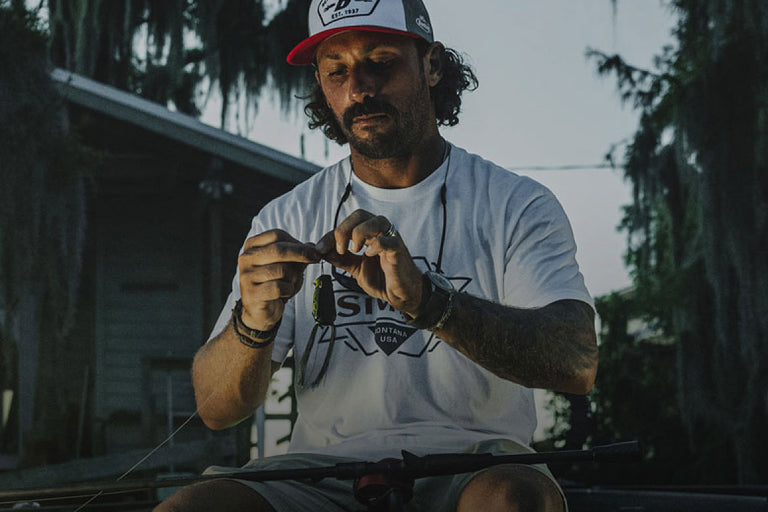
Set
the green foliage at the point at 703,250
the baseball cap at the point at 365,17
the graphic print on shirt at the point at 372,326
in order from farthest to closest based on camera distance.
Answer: the green foliage at the point at 703,250 < the baseball cap at the point at 365,17 < the graphic print on shirt at the point at 372,326

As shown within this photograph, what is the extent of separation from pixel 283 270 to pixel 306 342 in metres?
0.46

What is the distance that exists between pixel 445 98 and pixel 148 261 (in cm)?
752

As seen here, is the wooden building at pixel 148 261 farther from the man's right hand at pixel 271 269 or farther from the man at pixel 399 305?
the man's right hand at pixel 271 269

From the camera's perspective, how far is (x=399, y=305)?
1.83m

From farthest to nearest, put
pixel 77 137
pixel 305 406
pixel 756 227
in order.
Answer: pixel 756 227, pixel 77 137, pixel 305 406

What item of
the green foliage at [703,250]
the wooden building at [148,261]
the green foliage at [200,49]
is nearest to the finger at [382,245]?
the wooden building at [148,261]

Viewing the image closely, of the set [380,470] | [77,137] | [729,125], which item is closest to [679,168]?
[729,125]

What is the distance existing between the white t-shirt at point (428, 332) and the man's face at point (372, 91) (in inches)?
5.3

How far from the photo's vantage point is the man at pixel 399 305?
1850 millimetres

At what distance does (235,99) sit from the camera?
44.2 ft

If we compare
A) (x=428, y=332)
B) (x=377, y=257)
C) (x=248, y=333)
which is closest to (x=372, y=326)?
(x=428, y=332)

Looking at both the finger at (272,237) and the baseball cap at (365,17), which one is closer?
the finger at (272,237)

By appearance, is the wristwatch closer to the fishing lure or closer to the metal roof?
the fishing lure

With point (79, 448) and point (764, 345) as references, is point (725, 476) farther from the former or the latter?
point (79, 448)
